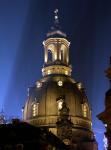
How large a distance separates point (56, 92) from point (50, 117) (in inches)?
282

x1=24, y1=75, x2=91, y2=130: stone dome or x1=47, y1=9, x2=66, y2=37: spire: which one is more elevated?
x1=47, y1=9, x2=66, y2=37: spire

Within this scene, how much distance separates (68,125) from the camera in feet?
419

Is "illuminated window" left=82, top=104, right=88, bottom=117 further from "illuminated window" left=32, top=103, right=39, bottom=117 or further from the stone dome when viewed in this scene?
"illuminated window" left=32, top=103, right=39, bottom=117

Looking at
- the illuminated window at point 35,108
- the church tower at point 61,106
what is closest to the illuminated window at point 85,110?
the church tower at point 61,106

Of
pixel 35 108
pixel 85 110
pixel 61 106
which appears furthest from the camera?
pixel 85 110

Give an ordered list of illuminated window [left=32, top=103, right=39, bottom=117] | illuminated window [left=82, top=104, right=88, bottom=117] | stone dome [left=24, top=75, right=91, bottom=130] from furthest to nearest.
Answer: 1. illuminated window [left=82, top=104, right=88, bottom=117]
2. illuminated window [left=32, top=103, right=39, bottom=117]
3. stone dome [left=24, top=75, right=91, bottom=130]

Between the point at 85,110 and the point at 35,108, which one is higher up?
the point at 85,110

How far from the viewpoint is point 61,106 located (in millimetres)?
135750

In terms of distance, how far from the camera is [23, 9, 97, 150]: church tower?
5192 inches

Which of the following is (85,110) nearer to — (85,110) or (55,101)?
(85,110)

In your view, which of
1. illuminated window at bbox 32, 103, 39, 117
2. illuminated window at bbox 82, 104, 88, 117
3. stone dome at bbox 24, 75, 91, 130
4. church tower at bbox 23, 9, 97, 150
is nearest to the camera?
church tower at bbox 23, 9, 97, 150

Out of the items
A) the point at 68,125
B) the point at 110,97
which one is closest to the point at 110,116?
the point at 110,97

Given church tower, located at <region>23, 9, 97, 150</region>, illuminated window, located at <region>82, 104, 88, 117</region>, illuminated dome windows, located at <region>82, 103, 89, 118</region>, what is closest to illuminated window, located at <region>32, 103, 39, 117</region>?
church tower, located at <region>23, 9, 97, 150</region>

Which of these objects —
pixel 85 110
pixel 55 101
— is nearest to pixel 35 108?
pixel 55 101
